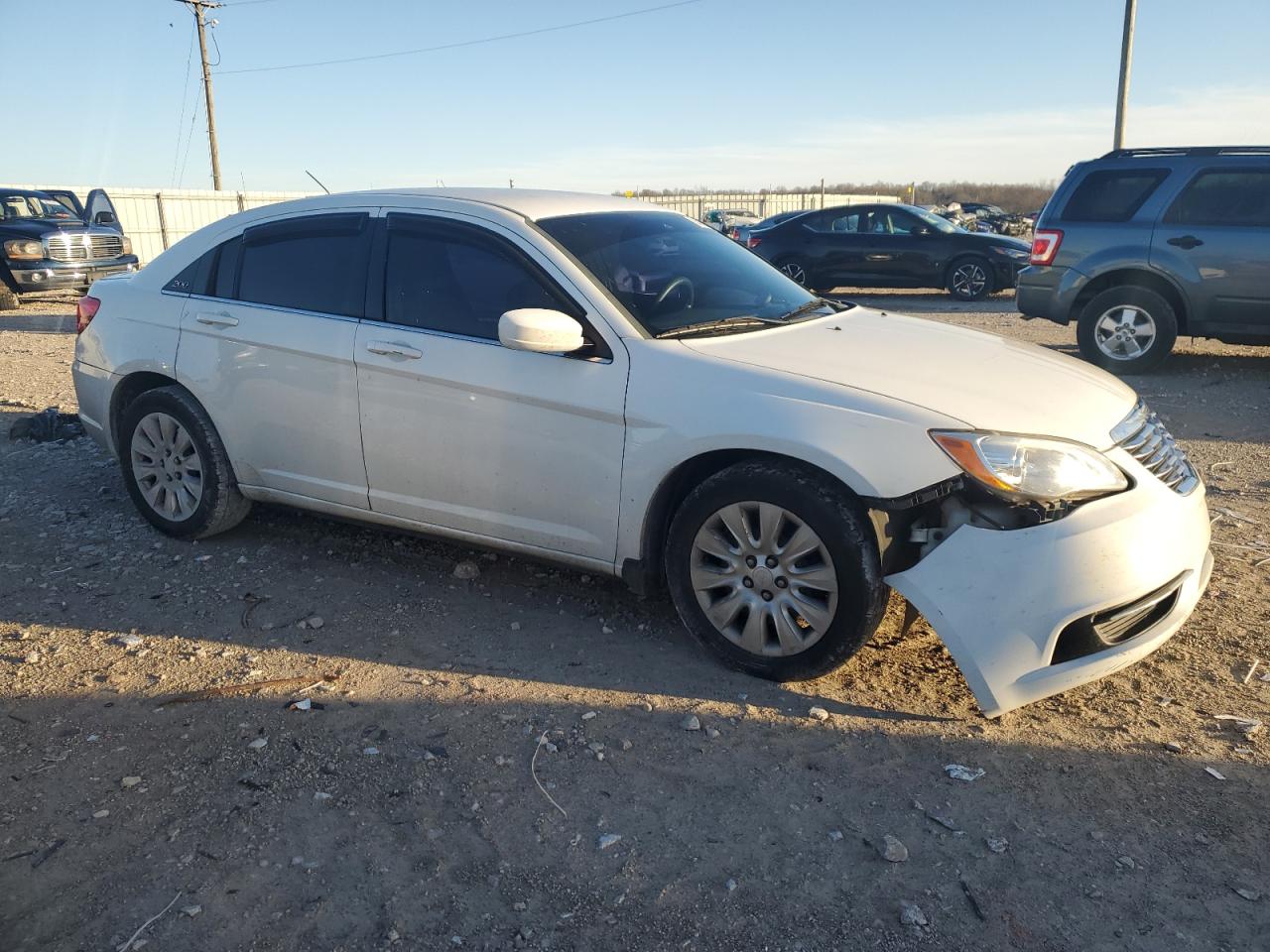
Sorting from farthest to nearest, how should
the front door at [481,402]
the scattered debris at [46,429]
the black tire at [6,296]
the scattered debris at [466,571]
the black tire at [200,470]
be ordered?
the black tire at [6,296], the scattered debris at [46,429], the black tire at [200,470], the scattered debris at [466,571], the front door at [481,402]

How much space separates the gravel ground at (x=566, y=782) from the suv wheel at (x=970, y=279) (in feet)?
41.5

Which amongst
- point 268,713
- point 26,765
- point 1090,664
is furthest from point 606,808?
point 26,765

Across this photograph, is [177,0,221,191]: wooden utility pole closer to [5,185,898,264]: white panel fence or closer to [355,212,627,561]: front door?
[5,185,898,264]: white panel fence

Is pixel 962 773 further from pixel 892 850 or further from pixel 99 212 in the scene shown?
pixel 99 212

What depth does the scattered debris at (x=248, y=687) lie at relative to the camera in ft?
12.3

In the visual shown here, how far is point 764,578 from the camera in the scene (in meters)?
3.66

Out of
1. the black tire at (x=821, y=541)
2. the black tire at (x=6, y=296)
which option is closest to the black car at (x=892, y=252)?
the black tire at (x=6, y=296)

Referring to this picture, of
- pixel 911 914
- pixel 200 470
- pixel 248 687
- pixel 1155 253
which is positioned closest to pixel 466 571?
pixel 248 687

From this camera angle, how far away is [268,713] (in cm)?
364

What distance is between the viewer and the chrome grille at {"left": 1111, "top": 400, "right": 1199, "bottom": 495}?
3545mm

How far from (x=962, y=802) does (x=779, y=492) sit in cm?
112

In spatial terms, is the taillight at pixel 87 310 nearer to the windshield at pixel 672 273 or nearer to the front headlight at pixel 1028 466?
the windshield at pixel 672 273

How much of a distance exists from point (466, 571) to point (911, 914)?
2.78m

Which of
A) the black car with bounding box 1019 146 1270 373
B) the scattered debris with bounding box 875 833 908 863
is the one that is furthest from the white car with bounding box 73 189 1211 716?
the black car with bounding box 1019 146 1270 373
